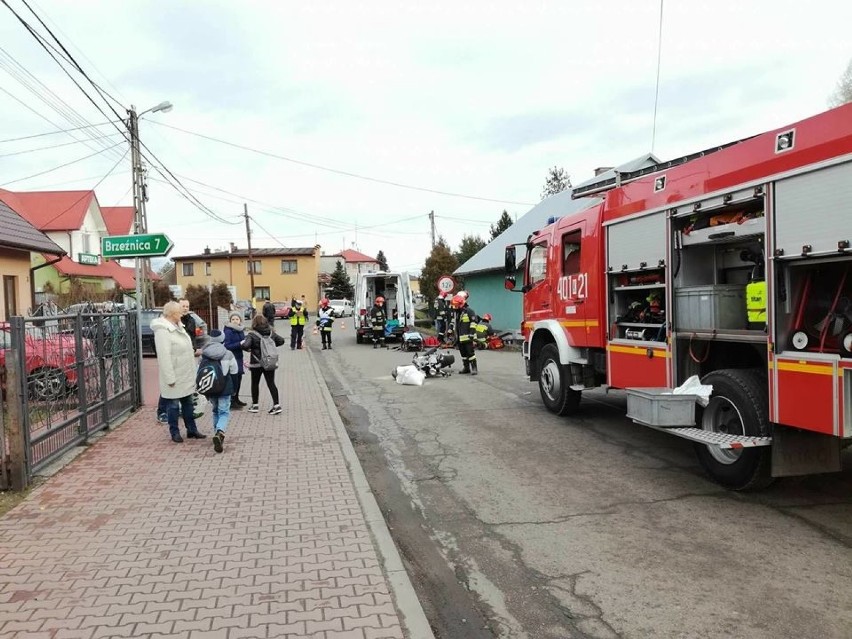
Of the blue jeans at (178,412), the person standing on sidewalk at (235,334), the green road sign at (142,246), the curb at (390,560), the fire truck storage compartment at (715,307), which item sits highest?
the green road sign at (142,246)

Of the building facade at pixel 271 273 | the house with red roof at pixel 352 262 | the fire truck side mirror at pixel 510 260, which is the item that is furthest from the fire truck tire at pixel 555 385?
the house with red roof at pixel 352 262

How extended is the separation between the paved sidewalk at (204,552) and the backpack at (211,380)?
0.67 m

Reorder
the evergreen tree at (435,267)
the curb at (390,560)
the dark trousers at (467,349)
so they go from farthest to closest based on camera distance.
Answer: the evergreen tree at (435,267) < the dark trousers at (467,349) < the curb at (390,560)

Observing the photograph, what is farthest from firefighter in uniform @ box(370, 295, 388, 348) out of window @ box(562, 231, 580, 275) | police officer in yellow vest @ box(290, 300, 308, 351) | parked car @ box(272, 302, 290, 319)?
parked car @ box(272, 302, 290, 319)

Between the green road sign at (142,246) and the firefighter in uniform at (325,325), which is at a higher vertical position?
the green road sign at (142,246)

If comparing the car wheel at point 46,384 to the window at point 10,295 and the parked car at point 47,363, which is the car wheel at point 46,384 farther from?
the window at point 10,295

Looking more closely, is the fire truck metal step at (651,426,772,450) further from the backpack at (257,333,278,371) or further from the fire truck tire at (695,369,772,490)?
the backpack at (257,333,278,371)

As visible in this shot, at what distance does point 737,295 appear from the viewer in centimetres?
565

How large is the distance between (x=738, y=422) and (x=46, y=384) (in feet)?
20.4

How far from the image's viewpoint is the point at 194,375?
7652mm

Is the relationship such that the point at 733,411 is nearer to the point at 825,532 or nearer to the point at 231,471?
the point at 825,532

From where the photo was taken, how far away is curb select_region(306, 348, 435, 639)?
329 cm

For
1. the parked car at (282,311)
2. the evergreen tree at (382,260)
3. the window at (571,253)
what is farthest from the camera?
the evergreen tree at (382,260)

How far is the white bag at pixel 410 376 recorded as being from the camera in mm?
12895
